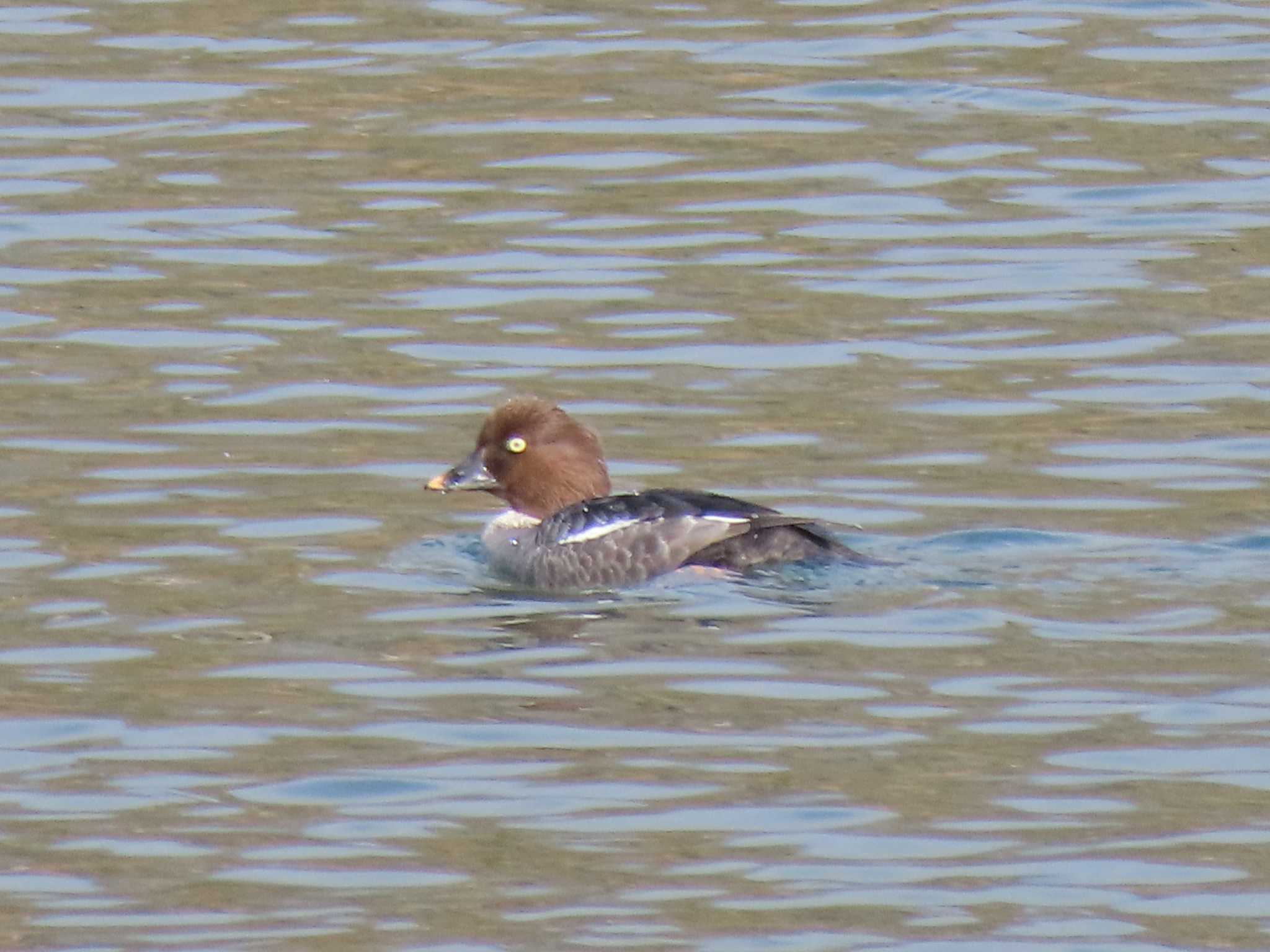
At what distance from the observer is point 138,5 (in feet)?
57.9

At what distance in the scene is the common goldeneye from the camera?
993cm

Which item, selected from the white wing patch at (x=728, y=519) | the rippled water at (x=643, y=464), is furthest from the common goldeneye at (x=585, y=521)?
the rippled water at (x=643, y=464)

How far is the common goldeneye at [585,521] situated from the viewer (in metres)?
9.93

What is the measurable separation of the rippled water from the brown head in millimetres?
247

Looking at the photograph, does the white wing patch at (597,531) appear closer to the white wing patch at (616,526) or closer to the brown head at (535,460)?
the white wing patch at (616,526)

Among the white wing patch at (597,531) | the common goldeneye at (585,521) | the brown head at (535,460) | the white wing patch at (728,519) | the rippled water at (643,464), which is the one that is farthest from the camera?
the brown head at (535,460)

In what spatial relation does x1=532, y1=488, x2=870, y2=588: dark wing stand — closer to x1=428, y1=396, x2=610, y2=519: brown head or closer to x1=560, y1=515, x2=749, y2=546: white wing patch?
x1=560, y1=515, x2=749, y2=546: white wing patch

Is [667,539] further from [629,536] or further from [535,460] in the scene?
[535,460]

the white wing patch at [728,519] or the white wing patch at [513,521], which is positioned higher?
the white wing patch at [728,519]

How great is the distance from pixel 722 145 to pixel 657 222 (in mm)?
1240

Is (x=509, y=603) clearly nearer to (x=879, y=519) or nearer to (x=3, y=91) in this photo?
(x=879, y=519)

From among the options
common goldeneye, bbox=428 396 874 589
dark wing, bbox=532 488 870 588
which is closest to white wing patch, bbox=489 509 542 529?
common goldeneye, bbox=428 396 874 589

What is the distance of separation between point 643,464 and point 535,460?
0.62 metres

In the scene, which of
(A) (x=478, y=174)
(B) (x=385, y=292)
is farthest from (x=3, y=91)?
(B) (x=385, y=292)
